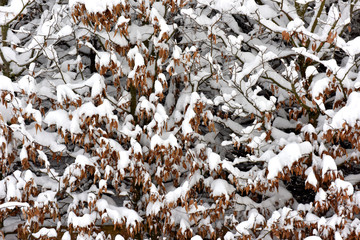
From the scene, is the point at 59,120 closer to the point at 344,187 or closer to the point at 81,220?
the point at 81,220

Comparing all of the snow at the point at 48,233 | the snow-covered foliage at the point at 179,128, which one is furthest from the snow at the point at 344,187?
the snow at the point at 48,233

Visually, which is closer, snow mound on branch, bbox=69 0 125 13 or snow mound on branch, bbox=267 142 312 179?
snow mound on branch, bbox=69 0 125 13

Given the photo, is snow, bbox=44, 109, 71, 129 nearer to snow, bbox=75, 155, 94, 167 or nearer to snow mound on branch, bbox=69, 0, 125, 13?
snow, bbox=75, 155, 94, 167

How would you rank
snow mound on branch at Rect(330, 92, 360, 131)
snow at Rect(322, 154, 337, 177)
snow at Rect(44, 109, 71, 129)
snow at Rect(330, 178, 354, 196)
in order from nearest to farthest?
snow mound on branch at Rect(330, 92, 360, 131) → snow at Rect(330, 178, 354, 196) → snow at Rect(322, 154, 337, 177) → snow at Rect(44, 109, 71, 129)

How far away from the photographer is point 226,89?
7039 mm

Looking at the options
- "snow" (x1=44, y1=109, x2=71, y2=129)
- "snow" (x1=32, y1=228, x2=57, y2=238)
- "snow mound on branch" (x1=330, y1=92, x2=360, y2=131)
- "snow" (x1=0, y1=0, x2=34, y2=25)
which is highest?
"snow" (x1=0, y1=0, x2=34, y2=25)

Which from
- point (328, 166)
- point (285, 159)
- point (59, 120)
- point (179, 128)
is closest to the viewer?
point (328, 166)

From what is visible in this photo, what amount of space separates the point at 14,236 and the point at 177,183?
3.43 metres

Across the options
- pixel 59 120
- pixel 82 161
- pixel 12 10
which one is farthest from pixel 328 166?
pixel 12 10

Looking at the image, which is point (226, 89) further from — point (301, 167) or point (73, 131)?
point (73, 131)

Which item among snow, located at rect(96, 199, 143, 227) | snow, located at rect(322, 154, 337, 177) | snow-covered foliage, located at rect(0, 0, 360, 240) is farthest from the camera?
snow, located at rect(96, 199, 143, 227)

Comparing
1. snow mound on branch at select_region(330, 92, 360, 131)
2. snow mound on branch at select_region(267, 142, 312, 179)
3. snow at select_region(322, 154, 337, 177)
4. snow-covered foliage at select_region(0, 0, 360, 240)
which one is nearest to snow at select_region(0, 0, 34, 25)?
snow-covered foliage at select_region(0, 0, 360, 240)

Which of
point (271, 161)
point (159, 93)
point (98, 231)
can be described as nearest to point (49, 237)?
point (98, 231)

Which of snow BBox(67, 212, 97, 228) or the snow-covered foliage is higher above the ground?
the snow-covered foliage
